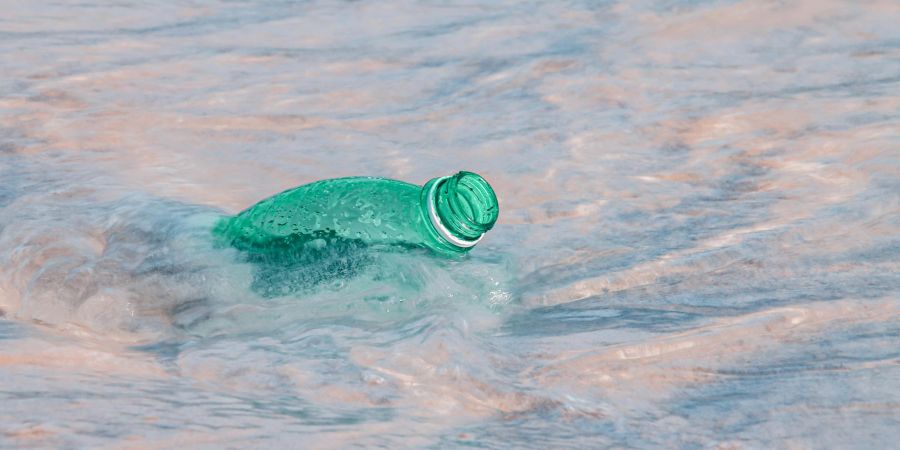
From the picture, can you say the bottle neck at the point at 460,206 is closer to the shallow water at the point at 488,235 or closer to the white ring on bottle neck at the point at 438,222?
the white ring on bottle neck at the point at 438,222

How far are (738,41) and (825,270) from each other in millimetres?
1837

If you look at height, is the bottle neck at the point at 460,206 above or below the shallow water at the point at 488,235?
Answer: above

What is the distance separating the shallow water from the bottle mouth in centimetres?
15

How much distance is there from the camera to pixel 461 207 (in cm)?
207

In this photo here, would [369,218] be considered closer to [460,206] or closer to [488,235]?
[460,206]

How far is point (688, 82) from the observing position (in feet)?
11.7

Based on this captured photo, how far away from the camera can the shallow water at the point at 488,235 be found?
1665mm

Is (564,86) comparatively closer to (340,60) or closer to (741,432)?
(340,60)

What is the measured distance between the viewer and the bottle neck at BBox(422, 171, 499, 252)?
6.74ft

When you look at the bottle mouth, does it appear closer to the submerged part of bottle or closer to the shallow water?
the submerged part of bottle

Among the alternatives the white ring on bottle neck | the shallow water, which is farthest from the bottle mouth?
the shallow water

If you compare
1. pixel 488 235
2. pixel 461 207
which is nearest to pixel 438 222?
pixel 461 207

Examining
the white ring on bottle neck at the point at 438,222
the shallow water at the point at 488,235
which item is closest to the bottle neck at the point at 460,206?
the white ring on bottle neck at the point at 438,222

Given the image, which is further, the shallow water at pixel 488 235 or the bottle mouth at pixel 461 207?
the bottle mouth at pixel 461 207
